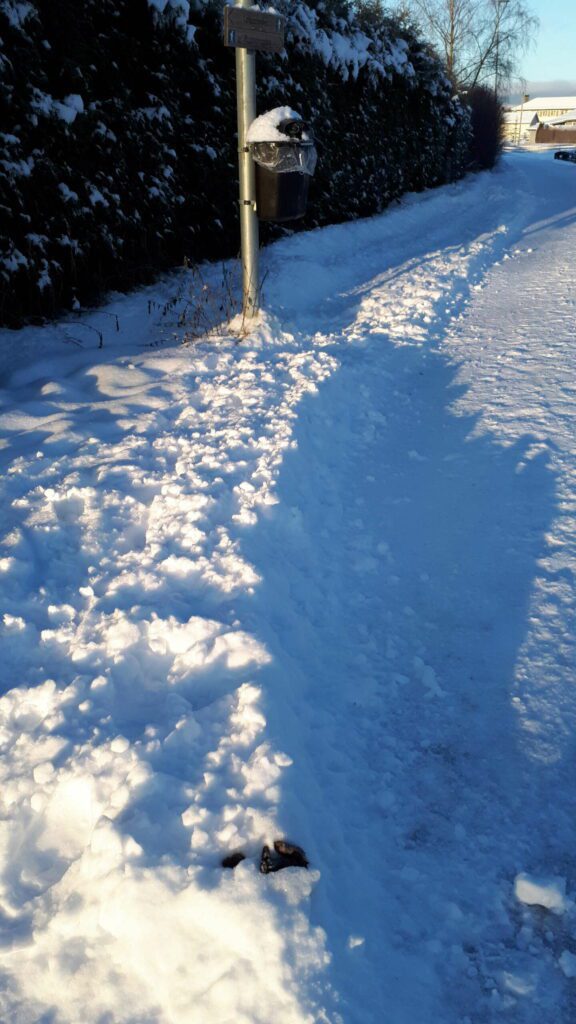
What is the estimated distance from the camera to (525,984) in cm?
173

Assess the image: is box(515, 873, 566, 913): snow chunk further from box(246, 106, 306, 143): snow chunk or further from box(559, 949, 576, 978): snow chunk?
box(246, 106, 306, 143): snow chunk

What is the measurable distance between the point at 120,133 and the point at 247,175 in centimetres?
165

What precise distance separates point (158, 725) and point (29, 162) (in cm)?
458

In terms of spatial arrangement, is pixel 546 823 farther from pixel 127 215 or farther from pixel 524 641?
pixel 127 215

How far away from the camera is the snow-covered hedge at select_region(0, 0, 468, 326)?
5047mm

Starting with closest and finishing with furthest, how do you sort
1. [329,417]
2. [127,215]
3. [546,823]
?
[546,823], [329,417], [127,215]

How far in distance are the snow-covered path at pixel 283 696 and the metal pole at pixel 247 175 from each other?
92cm

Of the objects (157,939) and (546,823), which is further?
(546,823)

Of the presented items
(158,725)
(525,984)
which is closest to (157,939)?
(158,725)

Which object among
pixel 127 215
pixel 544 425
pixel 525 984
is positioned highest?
pixel 127 215

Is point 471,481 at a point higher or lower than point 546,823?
higher

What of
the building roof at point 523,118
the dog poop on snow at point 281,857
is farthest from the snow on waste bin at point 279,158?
the building roof at point 523,118

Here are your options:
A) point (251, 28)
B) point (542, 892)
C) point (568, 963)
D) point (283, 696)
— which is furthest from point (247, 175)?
point (568, 963)

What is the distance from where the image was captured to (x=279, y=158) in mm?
5047
